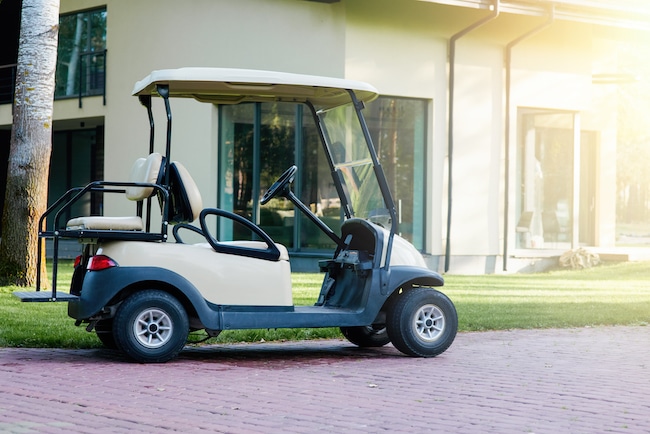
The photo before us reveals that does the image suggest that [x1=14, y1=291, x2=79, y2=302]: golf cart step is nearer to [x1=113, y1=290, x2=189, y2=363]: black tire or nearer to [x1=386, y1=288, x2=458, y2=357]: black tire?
[x1=113, y1=290, x2=189, y2=363]: black tire

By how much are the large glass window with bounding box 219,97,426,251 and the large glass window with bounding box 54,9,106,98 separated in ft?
11.5

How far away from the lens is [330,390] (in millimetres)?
5906

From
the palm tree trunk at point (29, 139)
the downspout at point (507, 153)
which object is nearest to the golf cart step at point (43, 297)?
the palm tree trunk at point (29, 139)

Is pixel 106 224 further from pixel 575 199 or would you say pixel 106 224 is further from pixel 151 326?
pixel 575 199

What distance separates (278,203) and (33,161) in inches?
219

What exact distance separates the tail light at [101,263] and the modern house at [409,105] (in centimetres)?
947

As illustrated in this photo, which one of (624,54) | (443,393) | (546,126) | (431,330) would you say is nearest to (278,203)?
(546,126)

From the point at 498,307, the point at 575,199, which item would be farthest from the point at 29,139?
the point at 575,199

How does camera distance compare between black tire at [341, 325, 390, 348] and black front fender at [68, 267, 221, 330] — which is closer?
black front fender at [68, 267, 221, 330]

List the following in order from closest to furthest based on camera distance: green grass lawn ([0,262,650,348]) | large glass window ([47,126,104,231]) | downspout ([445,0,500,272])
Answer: green grass lawn ([0,262,650,348]) < downspout ([445,0,500,272]) < large glass window ([47,126,104,231])

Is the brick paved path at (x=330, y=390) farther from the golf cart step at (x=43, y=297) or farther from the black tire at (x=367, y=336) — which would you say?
the golf cart step at (x=43, y=297)

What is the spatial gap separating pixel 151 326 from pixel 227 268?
685mm

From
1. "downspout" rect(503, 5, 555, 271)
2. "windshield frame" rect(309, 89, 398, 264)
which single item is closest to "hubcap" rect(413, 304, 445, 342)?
"windshield frame" rect(309, 89, 398, 264)

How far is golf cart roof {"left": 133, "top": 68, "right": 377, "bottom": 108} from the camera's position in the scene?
7.14 m
